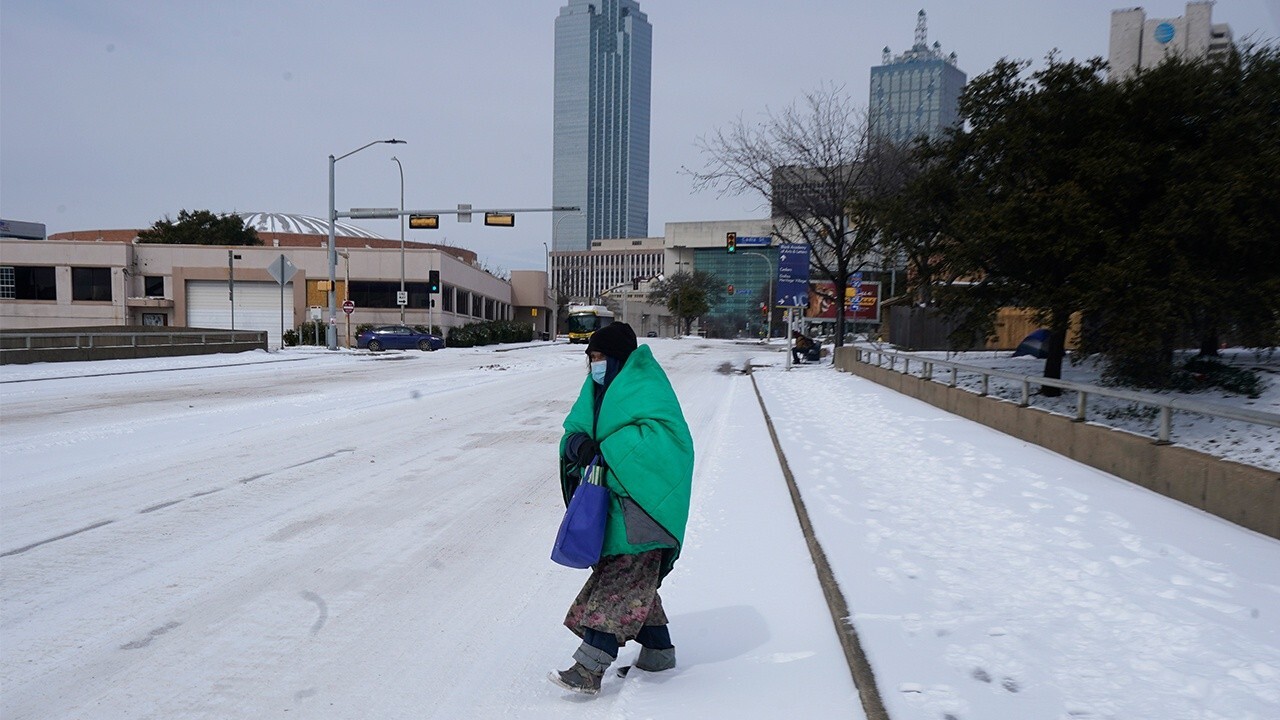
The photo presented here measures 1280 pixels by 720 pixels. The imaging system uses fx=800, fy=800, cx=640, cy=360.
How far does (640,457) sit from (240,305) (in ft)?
224

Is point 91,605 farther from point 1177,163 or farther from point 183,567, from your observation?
point 1177,163

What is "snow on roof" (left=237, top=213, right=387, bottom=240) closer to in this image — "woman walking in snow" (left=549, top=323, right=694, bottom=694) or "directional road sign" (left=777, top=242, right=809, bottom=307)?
"directional road sign" (left=777, top=242, right=809, bottom=307)

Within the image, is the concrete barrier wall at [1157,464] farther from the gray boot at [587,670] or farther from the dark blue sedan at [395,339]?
the dark blue sedan at [395,339]

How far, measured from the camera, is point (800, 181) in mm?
30688

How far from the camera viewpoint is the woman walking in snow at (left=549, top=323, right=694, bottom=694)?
3695 mm

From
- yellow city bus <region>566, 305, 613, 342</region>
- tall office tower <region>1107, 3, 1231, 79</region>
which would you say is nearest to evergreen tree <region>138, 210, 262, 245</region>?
yellow city bus <region>566, 305, 613, 342</region>

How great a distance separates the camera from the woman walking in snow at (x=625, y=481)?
3.70 meters

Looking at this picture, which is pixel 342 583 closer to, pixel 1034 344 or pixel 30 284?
pixel 1034 344

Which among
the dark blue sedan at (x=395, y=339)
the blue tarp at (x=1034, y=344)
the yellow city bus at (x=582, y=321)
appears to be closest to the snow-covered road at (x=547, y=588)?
the blue tarp at (x=1034, y=344)

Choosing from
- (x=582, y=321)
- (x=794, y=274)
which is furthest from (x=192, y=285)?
(x=794, y=274)

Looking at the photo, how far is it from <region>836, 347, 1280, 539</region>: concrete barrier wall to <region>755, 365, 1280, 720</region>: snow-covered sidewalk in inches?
6.4

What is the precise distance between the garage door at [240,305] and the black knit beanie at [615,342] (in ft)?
217

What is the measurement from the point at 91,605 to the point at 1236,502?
27.4ft

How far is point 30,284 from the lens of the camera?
63.1 m
